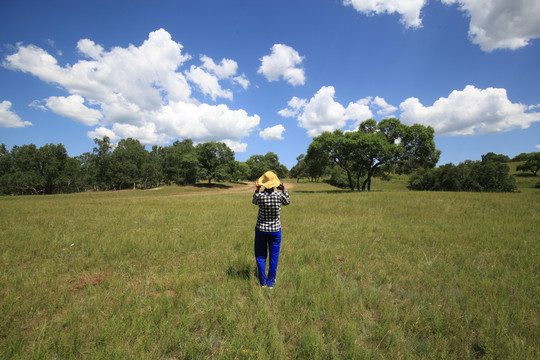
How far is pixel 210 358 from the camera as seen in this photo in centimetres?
273

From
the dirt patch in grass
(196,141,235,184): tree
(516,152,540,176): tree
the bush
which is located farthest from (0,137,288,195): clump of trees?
(516,152,540,176): tree

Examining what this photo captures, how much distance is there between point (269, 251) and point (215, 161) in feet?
169

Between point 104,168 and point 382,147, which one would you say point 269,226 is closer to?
point 382,147

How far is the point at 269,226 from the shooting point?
4.28m

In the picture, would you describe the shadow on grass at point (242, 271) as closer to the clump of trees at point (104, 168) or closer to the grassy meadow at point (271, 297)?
the grassy meadow at point (271, 297)

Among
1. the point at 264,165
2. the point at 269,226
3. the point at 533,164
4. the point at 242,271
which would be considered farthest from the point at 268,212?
the point at 533,164

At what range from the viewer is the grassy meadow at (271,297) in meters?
2.88

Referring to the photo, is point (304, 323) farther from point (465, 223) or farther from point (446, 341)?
point (465, 223)

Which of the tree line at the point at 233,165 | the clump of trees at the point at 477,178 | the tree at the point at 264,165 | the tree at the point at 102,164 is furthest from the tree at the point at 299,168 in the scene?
the tree at the point at 102,164

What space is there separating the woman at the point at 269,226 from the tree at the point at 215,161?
162 ft

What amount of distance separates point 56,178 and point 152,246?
6846cm

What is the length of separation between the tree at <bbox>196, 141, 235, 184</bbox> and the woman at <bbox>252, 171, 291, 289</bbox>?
49243 mm

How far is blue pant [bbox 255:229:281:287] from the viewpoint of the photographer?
434 centimetres

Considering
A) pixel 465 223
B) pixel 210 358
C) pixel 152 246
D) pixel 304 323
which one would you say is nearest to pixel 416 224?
pixel 465 223
